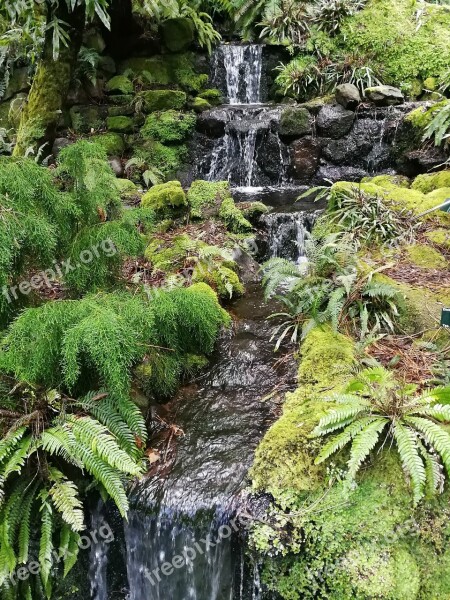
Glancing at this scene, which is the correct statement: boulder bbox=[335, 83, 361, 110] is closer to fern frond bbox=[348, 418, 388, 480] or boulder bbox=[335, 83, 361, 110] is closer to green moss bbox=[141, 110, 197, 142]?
green moss bbox=[141, 110, 197, 142]

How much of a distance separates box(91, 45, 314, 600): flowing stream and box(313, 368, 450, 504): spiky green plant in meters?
0.78

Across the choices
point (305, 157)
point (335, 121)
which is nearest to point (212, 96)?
point (305, 157)

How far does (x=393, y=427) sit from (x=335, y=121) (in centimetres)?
768

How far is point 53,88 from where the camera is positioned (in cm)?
783

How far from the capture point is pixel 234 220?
7.11m

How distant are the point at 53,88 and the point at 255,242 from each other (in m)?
4.40

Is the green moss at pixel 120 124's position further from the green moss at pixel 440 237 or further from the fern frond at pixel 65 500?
the fern frond at pixel 65 500

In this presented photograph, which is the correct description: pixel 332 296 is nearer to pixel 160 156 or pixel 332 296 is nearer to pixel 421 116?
pixel 421 116

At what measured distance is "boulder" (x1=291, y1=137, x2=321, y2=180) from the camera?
9250 mm

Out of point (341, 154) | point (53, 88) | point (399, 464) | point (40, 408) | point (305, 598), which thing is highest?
point (53, 88)

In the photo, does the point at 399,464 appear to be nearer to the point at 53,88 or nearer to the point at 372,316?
the point at 372,316

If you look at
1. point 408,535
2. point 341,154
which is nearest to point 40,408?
point 408,535

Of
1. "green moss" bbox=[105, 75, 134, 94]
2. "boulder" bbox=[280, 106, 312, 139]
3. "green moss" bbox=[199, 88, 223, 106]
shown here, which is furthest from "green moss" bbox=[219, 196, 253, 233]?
"green moss" bbox=[105, 75, 134, 94]

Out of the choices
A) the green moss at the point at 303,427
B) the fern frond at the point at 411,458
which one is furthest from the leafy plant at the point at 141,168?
the fern frond at the point at 411,458
